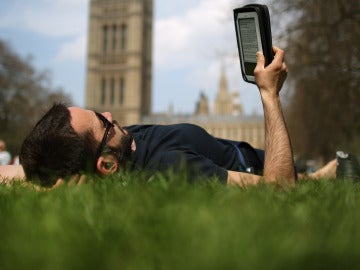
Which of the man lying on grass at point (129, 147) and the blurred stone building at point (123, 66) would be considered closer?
the man lying on grass at point (129, 147)

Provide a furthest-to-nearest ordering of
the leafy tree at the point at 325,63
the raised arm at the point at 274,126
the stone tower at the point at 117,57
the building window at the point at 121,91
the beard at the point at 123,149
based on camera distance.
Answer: the building window at the point at 121,91 → the stone tower at the point at 117,57 → the leafy tree at the point at 325,63 → the beard at the point at 123,149 → the raised arm at the point at 274,126

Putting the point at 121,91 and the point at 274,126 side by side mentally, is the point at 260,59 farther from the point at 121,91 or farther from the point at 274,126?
the point at 121,91

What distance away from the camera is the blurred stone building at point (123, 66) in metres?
71.0

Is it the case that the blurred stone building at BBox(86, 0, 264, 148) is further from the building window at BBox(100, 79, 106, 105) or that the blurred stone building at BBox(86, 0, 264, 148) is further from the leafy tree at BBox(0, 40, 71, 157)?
the leafy tree at BBox(0, 40, 71, 157)

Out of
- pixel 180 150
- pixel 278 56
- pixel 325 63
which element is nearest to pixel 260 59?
pixel 278 56

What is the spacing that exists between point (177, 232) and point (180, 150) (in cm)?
157

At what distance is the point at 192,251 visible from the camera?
28.4 inches

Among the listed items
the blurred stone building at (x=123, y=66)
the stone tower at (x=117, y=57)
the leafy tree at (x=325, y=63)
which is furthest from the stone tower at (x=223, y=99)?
the leafy tree at (x=325, y=63)

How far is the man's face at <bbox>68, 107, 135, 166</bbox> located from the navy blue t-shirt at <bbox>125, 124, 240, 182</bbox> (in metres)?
0.07

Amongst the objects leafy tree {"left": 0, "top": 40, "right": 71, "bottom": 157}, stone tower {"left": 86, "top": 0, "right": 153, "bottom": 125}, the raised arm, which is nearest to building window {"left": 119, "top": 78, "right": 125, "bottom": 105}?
stone tower {"left": 86, "top": 0, "right": 153, "bottom": 125}

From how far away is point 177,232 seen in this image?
0.88 metres

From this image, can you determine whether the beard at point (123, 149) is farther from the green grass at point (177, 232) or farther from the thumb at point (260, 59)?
the green grass at point (177, 232)

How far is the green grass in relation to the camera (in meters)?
0.70

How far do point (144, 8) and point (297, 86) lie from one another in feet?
201
